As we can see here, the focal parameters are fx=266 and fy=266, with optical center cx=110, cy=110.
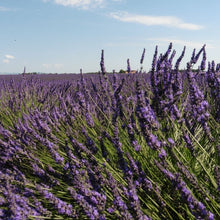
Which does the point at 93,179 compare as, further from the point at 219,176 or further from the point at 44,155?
the point at 44,155

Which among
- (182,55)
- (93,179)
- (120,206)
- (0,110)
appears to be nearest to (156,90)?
(182,55)

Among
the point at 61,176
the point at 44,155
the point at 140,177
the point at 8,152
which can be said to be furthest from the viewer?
the point at 44,155

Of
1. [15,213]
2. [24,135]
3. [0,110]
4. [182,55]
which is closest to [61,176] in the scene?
[24,135]

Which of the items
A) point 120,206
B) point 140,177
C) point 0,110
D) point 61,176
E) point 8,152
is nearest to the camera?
point 120,206

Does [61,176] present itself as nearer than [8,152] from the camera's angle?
Yes

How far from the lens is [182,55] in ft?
7.58

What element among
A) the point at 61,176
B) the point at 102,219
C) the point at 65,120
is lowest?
the point at 61,176

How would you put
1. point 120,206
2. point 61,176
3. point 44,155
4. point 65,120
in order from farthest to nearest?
point 65,120
point 44,155
point 61,176
point 120,206

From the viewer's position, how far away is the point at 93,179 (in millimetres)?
1459

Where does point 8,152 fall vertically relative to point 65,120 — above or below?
below

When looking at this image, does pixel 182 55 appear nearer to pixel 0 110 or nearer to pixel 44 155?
pixel 44 155

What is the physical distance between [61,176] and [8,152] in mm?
484

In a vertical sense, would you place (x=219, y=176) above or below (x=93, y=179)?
above

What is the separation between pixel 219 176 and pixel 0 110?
3467mm
